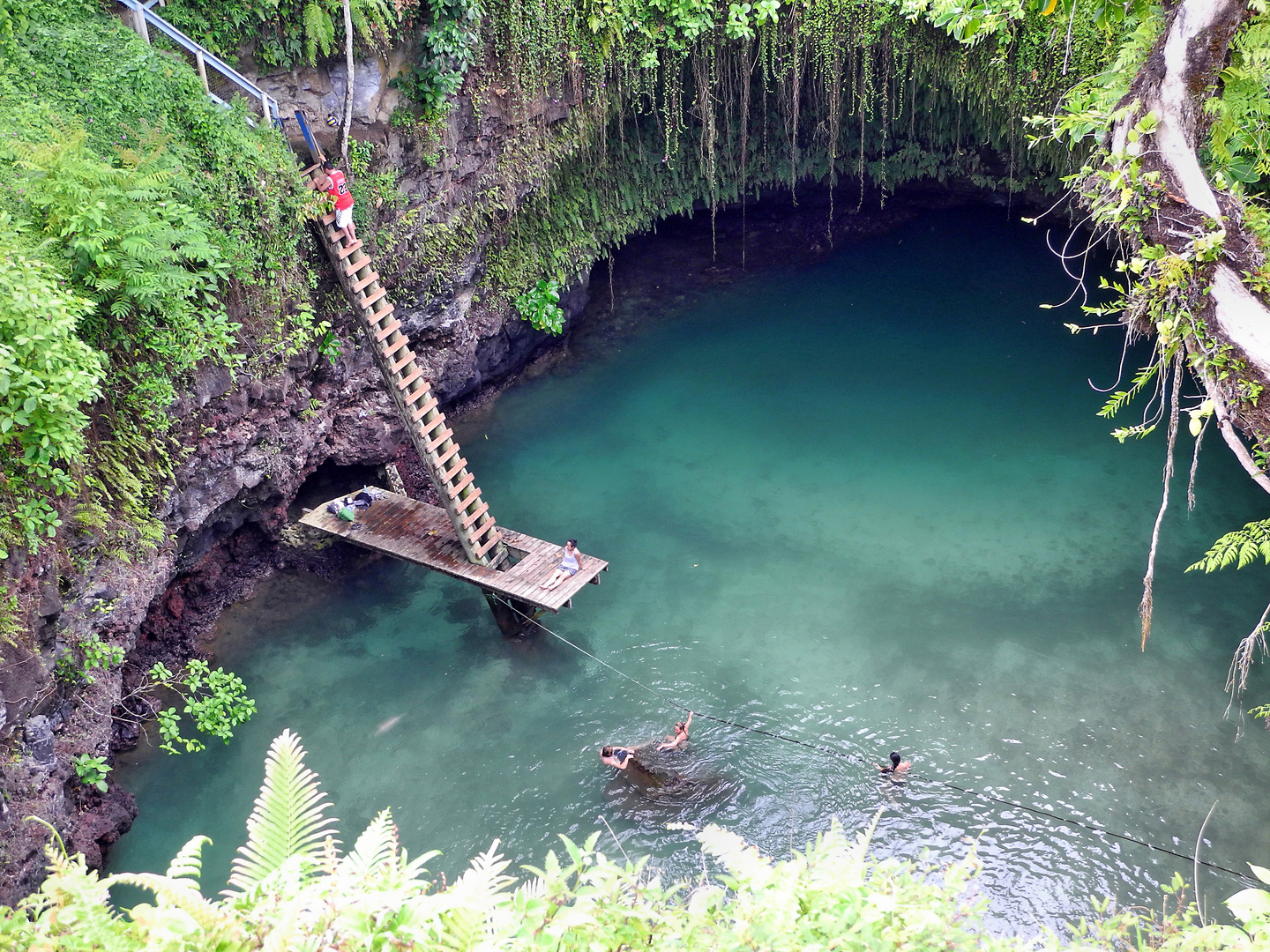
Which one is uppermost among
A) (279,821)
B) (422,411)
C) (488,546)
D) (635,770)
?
(279,821)

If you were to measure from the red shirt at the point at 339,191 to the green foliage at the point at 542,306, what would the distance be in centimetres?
399

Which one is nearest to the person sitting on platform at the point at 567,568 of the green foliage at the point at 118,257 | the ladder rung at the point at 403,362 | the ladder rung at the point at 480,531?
the ladder rung at the point at 480,531

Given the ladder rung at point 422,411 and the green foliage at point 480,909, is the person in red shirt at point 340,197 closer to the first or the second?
the ladder rung at point 422,411

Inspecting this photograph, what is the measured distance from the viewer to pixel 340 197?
891 centimetres

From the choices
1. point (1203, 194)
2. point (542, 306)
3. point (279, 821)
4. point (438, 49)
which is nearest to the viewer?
point (279, 821)

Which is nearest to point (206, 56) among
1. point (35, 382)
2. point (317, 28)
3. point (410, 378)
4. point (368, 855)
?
point (317, 28)

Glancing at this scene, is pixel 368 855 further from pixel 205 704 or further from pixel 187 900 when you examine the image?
pixel 205 704

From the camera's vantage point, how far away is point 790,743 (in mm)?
8273

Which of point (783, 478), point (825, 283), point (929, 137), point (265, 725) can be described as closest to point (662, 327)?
point (825, 283)

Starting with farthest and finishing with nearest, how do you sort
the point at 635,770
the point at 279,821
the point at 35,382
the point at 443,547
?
1. the point at 443,547
2. the point at 635,770
3. the point at 35,382
4. the point at 279,821

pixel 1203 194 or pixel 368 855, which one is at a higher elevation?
pixel 1203 194

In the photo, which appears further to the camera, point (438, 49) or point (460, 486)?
point (438, 49)

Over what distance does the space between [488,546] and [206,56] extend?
5245mm

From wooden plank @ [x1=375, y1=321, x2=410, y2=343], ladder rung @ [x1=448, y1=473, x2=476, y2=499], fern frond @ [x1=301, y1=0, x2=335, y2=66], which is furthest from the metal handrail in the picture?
ladder rung @ [x1=448, y1=473, x2=476, y2=499]
